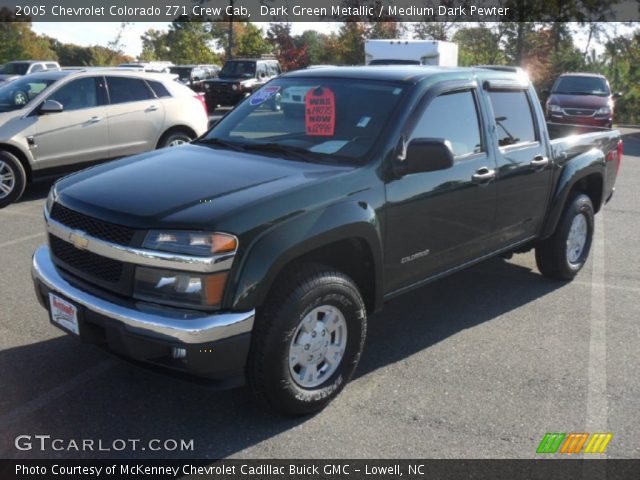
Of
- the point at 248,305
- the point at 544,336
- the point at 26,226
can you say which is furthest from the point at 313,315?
the point at 26,226

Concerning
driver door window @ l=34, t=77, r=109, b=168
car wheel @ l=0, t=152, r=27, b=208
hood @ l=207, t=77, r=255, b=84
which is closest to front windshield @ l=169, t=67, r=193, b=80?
hood @ l=207, t=77, r=255, b=84

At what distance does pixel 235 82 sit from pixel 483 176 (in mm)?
19312

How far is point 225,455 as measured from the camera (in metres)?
3.12

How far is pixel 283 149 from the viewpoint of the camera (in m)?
4.01

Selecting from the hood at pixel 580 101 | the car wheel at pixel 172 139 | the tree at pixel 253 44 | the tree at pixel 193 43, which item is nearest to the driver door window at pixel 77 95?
the car wheel at pixel 172 139

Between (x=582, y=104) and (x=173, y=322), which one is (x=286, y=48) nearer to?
(x=582, y=104)

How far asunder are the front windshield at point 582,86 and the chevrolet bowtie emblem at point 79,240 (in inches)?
693

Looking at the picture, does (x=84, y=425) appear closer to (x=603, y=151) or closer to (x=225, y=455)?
(x=225, y=455)

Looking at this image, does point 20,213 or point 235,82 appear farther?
point 235,82

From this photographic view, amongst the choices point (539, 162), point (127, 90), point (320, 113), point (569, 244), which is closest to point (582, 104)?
point (127, 90)

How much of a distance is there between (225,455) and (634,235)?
19.9 feet

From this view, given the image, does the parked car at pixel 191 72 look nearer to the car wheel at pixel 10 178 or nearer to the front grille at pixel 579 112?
the front grille at pixel 579 112

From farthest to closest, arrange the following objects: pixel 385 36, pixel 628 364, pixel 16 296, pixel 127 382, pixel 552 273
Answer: pixel 385 36 → pixel 552 273 → pixel 16 296 → pixel 628 364 → pixel 127 382

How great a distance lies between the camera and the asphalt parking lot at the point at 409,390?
3.24 metres
